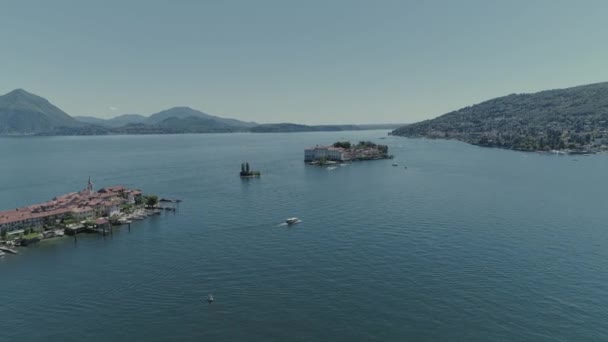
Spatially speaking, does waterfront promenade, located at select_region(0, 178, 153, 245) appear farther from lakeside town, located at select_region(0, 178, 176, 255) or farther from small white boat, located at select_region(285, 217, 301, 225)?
small white boat, located at select_region(285, 217, 301, 225)

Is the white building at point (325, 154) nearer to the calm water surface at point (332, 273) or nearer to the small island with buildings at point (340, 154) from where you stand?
the small island with buildings at point (340, 154)

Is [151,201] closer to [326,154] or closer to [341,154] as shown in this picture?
[326,154]

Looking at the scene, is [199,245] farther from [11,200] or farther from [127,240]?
[11,200]

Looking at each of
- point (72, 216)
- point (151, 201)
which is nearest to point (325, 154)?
point (151, 201)

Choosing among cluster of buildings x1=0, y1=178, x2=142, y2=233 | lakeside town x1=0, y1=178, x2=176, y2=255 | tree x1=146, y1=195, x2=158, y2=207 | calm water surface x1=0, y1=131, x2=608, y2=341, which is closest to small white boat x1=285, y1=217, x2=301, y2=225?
calm water surface x1=0, y1=131, x2=608, y2=341

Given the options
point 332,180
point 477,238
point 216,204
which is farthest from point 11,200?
point 477,238

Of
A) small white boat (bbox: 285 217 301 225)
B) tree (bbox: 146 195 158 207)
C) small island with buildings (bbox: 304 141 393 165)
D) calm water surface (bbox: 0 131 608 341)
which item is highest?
small island with buildings (bbox: 304 141 393 165)
